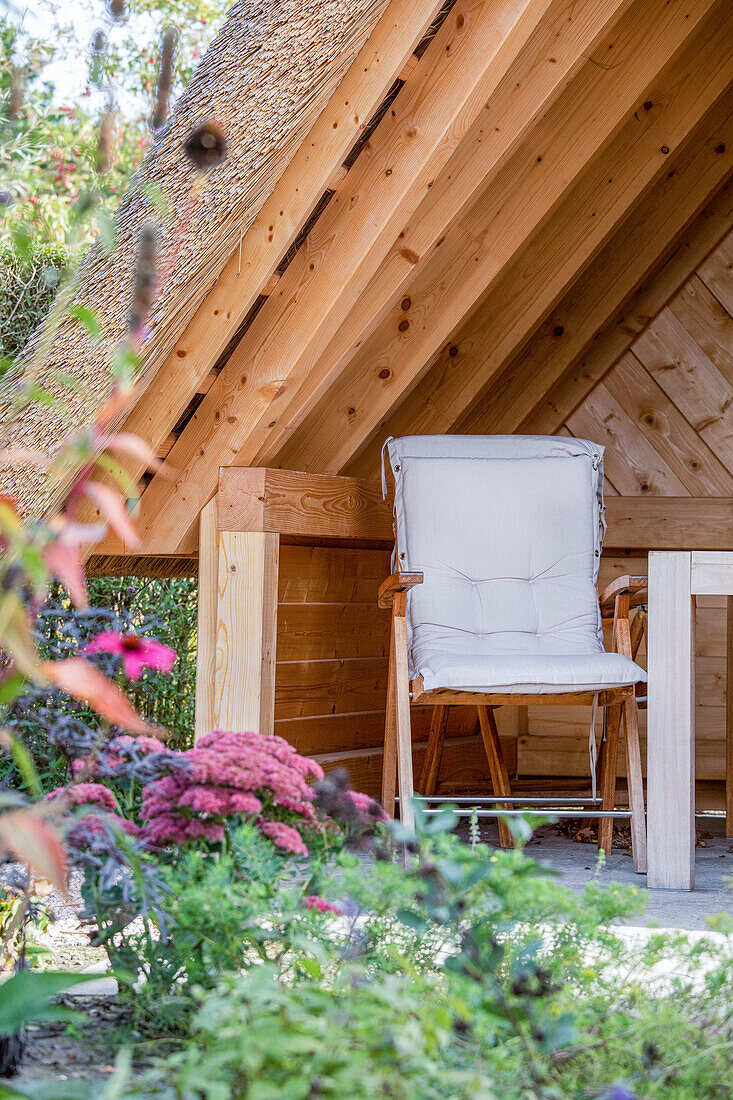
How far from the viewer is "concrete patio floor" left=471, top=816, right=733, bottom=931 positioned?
2.05m

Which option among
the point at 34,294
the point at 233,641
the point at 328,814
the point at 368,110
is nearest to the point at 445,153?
the point at 368,110

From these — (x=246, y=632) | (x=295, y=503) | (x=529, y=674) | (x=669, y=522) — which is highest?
(x=669, y=522)

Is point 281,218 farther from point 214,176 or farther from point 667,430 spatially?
point 667,430

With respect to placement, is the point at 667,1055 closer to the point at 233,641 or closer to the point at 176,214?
the point at 233,641

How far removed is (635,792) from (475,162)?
5.19ft

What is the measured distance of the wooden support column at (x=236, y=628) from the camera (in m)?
2.70

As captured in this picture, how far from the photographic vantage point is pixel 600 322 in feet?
12.3

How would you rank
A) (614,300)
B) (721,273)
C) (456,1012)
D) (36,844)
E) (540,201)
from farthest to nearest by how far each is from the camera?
(721,273), (614,300), (540,201), (456,1012), (36,844)

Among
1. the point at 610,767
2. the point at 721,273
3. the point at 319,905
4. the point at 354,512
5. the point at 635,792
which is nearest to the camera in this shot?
the point at 319,905

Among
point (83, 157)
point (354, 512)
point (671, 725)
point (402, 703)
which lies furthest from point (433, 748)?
point (83, 157)

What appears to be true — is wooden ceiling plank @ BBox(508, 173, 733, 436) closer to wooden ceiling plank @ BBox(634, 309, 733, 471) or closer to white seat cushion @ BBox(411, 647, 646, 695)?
wooden ceiling plank @ BBox(634, 309, 733, 471)

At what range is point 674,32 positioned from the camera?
296 cm

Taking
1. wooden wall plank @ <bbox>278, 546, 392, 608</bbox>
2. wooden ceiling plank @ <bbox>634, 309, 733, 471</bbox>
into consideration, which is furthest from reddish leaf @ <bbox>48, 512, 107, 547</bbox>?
wooden ceiling plank @ <bbox>634, 309, 733, 471</bbox>

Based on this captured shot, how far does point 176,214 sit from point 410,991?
1962mm
